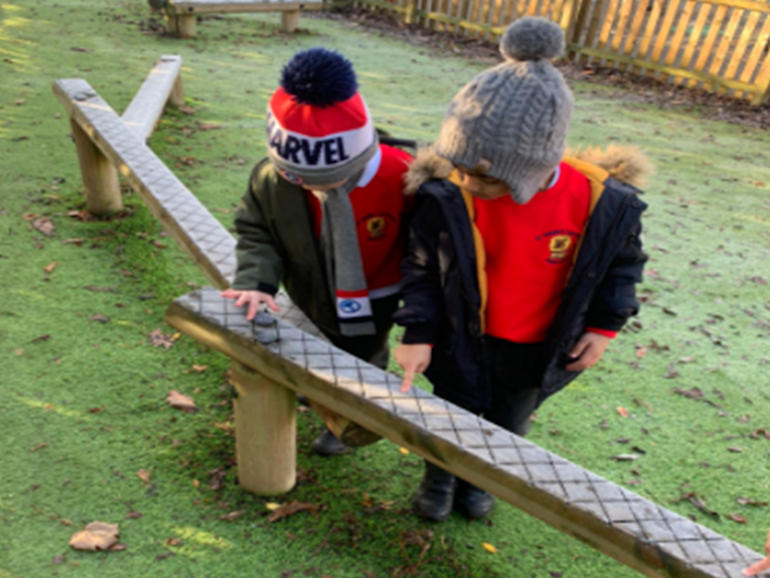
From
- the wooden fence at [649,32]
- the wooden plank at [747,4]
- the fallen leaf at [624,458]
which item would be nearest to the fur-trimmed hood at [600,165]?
the fallen leaf at [624,458]

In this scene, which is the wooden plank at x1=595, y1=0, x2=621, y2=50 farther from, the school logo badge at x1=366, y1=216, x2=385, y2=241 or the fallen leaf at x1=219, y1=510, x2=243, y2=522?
the fallen leaf at x1=219, y1=510, x2=243, y2=522

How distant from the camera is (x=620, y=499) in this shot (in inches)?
57.4

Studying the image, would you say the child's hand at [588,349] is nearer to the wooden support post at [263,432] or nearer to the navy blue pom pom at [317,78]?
the wooden support post at [263,432]

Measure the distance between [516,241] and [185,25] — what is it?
870cm

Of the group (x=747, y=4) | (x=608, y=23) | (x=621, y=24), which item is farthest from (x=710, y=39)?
(x=608, y=23)

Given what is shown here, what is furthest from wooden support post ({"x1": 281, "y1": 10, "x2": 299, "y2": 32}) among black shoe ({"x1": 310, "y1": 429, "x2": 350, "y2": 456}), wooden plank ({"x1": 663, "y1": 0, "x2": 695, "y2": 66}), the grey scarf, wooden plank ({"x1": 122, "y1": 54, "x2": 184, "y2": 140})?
the grey scarf

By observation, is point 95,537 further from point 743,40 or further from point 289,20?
point 743,40

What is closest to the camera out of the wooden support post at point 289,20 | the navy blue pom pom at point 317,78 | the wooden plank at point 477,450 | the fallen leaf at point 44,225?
the wooden plank at point 477,450

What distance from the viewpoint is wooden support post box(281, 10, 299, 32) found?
10.2 metres

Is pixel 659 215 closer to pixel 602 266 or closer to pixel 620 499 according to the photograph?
pixel 602 266

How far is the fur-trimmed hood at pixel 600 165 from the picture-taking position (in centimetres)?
177

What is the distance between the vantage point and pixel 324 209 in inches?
75.4

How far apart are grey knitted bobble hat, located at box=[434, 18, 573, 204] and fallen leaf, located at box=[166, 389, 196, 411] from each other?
1643 mm

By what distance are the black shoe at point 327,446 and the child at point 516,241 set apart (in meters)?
0.67
